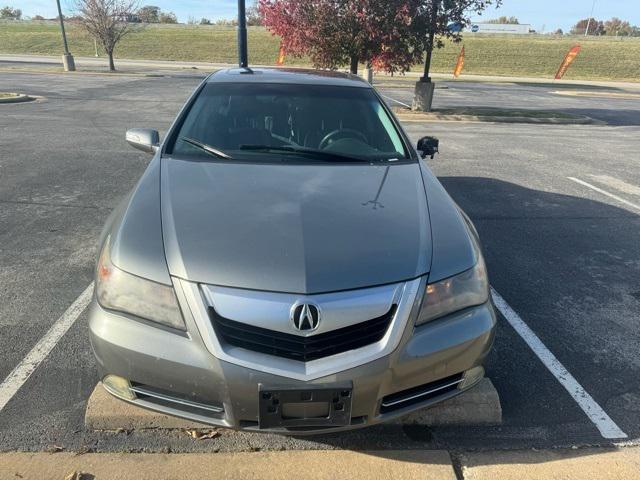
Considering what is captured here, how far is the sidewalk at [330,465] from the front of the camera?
7.27 feet

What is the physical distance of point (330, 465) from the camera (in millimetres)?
2285

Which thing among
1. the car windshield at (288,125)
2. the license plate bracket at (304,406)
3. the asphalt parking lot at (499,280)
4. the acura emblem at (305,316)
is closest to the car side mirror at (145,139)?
the car windshield at (288,125)

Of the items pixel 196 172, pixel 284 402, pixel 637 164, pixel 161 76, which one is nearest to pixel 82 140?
pixel 196 172

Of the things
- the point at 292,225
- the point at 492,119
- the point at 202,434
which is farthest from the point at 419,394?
the point at 492,119

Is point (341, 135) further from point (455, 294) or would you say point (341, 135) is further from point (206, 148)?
point (455, 294)

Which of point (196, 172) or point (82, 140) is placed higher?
point (196, 172)

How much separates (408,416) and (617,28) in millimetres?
135961

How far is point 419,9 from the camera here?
12.6 m

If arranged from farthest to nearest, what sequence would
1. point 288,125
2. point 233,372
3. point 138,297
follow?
point 288,125 < point 138,297 < point 233,372

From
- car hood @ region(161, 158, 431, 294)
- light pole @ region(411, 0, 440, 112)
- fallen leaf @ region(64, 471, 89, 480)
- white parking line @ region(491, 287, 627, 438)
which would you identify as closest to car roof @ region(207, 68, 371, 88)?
car hood @ region(161, 158, 431, 294)

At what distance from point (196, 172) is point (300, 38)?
36.6ft

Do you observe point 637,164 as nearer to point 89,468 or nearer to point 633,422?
point 633,422

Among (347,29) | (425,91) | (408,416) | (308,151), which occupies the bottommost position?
(408,416)

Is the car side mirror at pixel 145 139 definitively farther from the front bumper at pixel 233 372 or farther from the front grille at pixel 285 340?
the front grille at pixel 285 340
